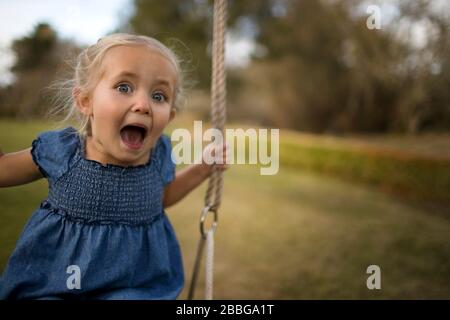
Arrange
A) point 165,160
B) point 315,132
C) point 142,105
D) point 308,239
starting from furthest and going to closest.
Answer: point 315,132, point 308,239, point 165,160, point 142,105

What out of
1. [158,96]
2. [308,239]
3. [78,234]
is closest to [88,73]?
[158,96]

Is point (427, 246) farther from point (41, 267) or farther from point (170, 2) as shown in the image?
point (170, 2)

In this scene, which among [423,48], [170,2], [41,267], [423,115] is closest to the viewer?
[41,267]

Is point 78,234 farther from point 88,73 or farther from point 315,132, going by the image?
point 315,132

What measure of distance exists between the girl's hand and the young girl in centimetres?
25

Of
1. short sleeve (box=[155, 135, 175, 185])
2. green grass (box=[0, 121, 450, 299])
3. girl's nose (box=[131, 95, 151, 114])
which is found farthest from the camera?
green grass (box=[0, 121, 450, 299])

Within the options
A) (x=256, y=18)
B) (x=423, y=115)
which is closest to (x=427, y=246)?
(x=423, y=115)

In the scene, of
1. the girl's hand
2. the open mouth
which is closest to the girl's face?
the open mouth

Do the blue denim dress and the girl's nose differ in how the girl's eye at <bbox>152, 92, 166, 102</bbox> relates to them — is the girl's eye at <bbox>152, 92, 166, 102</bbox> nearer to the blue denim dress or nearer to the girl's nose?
the girl's nose

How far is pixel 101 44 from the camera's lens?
104 centimetres

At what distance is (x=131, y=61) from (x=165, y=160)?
319 mm

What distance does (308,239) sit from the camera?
274 cm

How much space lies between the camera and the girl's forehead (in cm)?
99

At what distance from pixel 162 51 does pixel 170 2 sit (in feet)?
15.9
